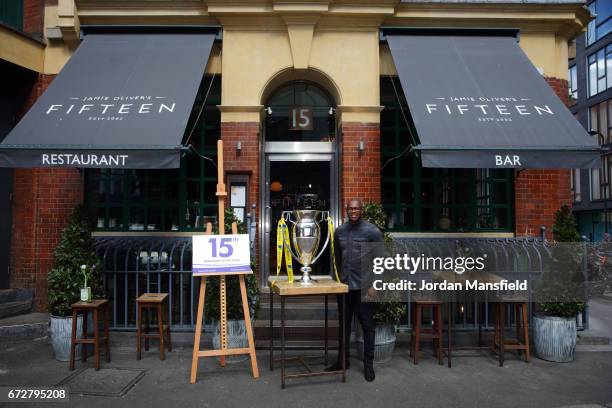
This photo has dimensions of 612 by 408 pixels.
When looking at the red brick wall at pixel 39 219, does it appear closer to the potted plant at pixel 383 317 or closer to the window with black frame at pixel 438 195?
the potted plant at pixel 383 317

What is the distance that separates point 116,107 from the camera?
6.38 metres

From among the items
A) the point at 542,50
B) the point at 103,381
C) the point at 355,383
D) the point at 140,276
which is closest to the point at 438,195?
the point at 542,50

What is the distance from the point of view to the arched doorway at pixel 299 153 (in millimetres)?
7855

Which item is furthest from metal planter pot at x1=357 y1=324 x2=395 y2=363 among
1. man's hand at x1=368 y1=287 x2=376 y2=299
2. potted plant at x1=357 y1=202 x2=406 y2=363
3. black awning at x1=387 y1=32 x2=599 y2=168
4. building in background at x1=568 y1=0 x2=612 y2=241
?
building in background at x1=568 y1=0 x2=612 y2=241

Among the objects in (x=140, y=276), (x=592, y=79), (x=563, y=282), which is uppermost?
(x=592, y=79)

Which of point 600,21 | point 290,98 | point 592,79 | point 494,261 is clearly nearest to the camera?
point 494,261

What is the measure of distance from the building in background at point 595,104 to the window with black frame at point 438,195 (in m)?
18.2

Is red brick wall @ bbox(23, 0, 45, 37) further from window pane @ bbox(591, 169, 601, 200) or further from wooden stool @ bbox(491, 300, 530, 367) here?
window pane @ bbox(591, 169, 601, 200)

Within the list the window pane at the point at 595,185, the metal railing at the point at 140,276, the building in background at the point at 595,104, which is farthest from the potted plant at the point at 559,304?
the window pane at the point at 595,185

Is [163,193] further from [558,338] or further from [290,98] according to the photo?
[558,338]

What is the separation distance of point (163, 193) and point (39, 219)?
2.10m

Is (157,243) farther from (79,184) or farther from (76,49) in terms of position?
(76,49)

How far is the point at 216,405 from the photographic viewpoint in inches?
172

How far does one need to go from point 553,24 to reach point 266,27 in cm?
504
